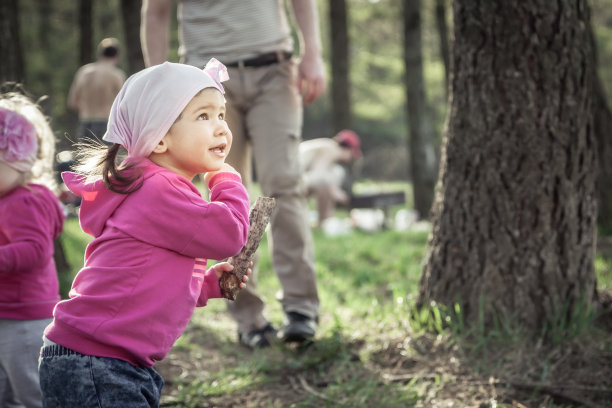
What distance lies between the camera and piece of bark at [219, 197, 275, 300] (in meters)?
1.94

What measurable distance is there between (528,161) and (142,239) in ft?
6.12

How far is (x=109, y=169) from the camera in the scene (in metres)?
1.78

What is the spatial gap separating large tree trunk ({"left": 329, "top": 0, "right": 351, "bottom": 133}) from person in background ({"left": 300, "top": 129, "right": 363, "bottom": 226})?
244 centimetres

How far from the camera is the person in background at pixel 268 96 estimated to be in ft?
10.6

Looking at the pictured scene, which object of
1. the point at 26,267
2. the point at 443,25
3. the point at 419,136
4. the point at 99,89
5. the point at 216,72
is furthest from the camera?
the point at 443,25

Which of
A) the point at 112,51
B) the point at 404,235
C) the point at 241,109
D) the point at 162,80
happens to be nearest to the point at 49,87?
the point at 112,51

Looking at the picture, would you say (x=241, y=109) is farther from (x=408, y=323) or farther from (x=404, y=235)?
(x=404, y=235)

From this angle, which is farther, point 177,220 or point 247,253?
point 247,253

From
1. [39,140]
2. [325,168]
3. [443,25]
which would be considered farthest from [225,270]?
[443,25]

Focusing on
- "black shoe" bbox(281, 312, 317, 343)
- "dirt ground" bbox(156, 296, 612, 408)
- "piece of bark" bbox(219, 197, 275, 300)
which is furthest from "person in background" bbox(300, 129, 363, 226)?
"piece of bark" bbox(219, 197, 275, 300)

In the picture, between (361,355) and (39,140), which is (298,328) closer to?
(361,355)

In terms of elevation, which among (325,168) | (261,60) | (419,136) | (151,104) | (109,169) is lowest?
(325,168)

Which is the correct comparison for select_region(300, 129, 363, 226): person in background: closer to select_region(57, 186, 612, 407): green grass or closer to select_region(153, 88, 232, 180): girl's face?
select_region(57, 186, 612, 407): green grass

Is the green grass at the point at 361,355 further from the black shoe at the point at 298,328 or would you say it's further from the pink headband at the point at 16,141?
the pink headband at the point at 16,141
